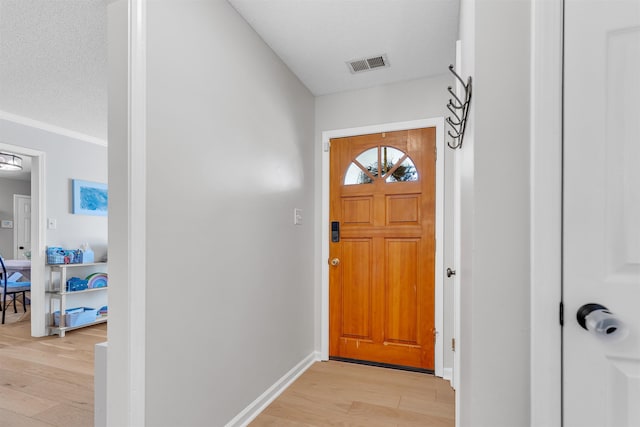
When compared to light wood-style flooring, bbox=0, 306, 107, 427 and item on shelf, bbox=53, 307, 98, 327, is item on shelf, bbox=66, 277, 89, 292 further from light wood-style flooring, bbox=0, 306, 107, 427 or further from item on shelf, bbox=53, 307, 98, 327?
light wood-style flooring, bbox=0, 306, 107, 427

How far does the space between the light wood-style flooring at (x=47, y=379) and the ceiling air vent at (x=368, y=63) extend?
9.96 feet

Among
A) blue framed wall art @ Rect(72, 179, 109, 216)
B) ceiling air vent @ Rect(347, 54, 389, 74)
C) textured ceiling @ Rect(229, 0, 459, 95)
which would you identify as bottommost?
blue framed wall art @ Rect(72, 179, 109, 216)

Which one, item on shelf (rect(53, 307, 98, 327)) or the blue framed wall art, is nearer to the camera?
item on shelf (rect(53, 307, 98, 327))

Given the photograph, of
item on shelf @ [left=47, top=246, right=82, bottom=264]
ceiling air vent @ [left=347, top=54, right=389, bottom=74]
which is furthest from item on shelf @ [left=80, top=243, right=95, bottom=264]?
ceiling air vent @ [left=347, top=54, right=389, bottom=74]

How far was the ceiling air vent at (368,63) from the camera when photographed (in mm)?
2434

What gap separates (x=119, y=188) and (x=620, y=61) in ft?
5.43

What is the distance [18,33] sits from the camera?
2123mm

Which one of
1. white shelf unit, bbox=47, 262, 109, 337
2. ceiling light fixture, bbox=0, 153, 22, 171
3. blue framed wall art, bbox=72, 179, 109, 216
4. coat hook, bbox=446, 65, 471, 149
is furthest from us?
blue framed wall art, bbox=72, 179, 109, 216

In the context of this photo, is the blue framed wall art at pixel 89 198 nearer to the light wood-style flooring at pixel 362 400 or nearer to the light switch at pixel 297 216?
the light switch at pixel 297 216

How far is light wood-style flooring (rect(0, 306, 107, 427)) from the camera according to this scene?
1.97 m

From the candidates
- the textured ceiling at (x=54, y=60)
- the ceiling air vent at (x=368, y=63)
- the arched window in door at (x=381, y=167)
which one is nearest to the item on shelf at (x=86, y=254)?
the textured ceiling at (x=54, y=60)

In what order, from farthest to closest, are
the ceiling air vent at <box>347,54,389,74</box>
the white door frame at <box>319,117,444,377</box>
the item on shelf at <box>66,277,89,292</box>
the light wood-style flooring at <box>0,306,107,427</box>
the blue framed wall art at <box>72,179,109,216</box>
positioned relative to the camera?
the blue framed wall art at <box>72,179,109,216</box>
the item on shelf at <box>66,277,89,292</box>
the white door frame at <box>319,117,444,377</box>
the ceiling air vent at <box>347,54,389,74</box>
the light wood-style flooring at <box>0,306,107,427</box>

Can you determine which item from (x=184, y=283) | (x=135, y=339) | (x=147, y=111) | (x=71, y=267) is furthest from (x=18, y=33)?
(x=71, y=267)

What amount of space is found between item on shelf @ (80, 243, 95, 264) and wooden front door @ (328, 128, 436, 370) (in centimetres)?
328
